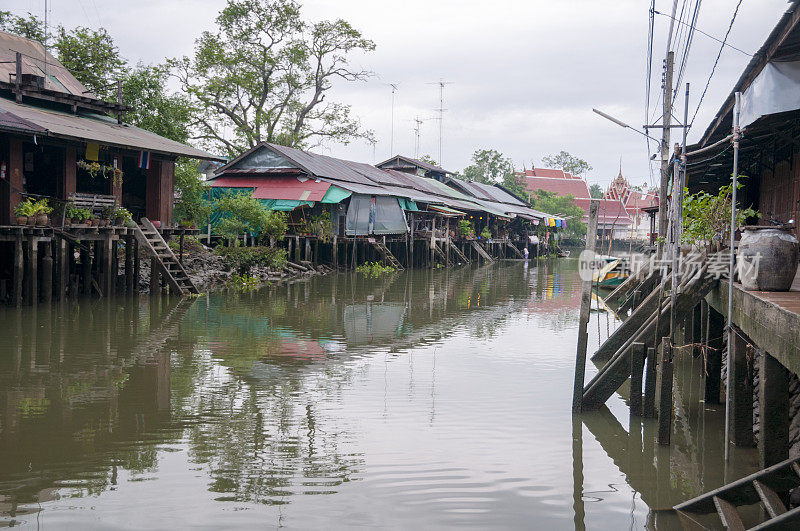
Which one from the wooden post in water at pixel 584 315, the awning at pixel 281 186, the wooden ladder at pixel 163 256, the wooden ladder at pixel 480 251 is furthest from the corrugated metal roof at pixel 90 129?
the wooden ladder at pixel 480 251

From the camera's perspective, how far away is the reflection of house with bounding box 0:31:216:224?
14.0 meters

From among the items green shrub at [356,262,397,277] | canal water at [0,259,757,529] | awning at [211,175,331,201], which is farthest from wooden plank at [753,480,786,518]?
green shrub at [356,262,397,277]

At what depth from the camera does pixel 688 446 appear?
682 centimetres

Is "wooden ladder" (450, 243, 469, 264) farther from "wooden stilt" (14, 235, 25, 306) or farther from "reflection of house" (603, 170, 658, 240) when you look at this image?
"wooden stilt" (14, 235, 25, 306)

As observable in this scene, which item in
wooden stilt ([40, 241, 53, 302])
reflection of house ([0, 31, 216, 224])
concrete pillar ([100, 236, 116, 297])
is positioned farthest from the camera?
concrete pillar ([100, 236, 116, 297])

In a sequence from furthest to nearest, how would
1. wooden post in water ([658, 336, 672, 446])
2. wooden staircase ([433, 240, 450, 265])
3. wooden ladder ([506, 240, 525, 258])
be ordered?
wooden ladder ([506, 240, 525, 258])
wooden staircase ([433, 240, 450, 265])
wooden post in water ([658, 336, 672, 446])

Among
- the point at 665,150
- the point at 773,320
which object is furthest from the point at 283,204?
the point at 773,320

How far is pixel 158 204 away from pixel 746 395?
49.8ft

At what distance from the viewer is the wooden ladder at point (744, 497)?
4562 millimetres

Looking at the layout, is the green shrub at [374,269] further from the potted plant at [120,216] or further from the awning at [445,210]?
the potted plant at [120,216]

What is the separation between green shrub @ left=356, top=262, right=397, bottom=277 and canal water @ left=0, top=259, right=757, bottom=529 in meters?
14.2

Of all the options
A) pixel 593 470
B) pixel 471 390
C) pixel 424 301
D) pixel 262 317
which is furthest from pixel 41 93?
pixel 593 470

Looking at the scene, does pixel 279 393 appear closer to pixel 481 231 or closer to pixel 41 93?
pixel 41 93

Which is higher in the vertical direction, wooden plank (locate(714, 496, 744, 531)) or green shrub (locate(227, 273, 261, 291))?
green shrub (locate(227, 273, 261, 291))
